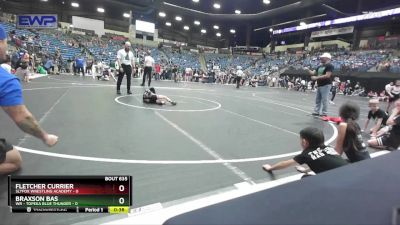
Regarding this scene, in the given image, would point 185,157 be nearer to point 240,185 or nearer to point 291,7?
point 240,185

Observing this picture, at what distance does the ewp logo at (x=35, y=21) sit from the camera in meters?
14.5

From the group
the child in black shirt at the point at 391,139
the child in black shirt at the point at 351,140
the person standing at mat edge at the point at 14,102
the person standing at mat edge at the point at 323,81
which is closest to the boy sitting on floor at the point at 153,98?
the person standing at mat edge at the point at 323,81

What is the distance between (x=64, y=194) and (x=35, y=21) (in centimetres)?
1602

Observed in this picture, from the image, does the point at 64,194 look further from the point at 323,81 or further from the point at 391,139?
the point at 323,81

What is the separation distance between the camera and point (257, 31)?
49.8 m

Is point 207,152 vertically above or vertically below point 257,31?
below

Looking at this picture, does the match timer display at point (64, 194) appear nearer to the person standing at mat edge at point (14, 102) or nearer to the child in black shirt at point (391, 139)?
the person standing at mat edge at point (14, 102)

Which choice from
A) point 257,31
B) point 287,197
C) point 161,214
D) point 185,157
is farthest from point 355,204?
point 257,31

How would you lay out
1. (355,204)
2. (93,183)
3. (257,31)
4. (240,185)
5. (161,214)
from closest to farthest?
(355,204) → (93,183) → (161,214) → (240,185) → (257,31)

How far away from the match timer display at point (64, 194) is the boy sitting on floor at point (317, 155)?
1.65 meters

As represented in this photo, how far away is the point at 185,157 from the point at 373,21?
35219 mm

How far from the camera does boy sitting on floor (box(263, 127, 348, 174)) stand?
253cm

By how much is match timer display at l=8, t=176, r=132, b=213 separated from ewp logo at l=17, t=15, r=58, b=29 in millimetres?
14738

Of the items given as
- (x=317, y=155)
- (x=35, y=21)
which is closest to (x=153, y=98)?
(x=317, y=155)
